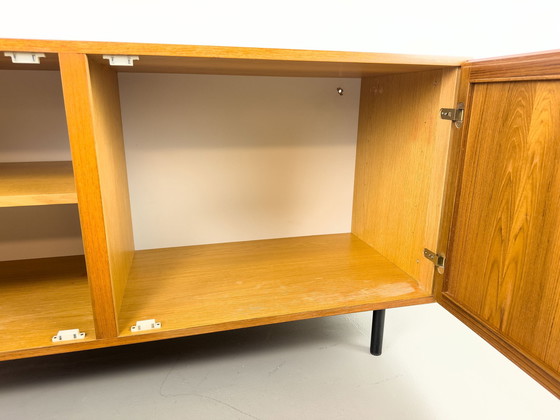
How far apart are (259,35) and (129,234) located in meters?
0.73

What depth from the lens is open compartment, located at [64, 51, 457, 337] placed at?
3.10 ft

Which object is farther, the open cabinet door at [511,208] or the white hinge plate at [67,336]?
the white hinge plate at [67,336]

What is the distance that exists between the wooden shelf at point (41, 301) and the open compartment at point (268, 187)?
112 millimetres

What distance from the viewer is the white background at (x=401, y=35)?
1.04m

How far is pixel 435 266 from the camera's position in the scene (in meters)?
0.99

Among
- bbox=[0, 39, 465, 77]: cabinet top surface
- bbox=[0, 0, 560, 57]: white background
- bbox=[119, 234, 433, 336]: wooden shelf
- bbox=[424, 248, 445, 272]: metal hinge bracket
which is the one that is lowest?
bbox=[119, 234, 433, 336]: wooden shelf

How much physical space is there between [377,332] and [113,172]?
862 mm

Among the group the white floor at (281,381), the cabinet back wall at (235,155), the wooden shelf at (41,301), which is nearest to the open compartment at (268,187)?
the cabinet back wall at (235,155)

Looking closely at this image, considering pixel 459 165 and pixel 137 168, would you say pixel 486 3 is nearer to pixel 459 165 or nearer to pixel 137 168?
pixel 459 165

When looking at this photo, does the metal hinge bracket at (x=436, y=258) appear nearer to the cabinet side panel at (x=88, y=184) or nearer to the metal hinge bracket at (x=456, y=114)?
the metal hinge bracket at (x=456, y=114)

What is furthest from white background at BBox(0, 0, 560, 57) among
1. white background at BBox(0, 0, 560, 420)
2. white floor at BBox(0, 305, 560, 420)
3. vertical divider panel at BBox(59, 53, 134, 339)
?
white floor at BBox(0, 305, 560, 420)

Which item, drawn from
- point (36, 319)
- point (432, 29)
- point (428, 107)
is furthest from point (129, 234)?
point (432, 29)

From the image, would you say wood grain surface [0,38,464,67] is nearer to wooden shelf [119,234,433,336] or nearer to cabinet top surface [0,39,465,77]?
cabinet top surface [0,39,465,77]

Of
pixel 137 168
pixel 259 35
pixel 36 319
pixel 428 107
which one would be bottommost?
pixel 36 319
